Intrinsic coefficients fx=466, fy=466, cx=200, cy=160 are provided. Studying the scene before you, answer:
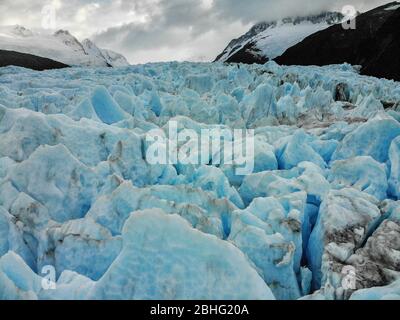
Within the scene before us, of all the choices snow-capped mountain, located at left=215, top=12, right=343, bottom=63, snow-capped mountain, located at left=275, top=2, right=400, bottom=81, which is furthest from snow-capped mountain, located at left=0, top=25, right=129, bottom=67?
snow-capped mountain, located at left=275, top=2, right=400, bottom=81

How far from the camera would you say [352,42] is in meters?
50.7

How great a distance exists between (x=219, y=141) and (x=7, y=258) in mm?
6267

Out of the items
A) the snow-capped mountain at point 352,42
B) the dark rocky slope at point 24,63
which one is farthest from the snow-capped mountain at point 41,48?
the snow-capped mountain at point 352,42

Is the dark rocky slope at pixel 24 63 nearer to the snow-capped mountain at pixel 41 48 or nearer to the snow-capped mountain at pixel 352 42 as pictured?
the snow-capped mountain at pixel 41 48

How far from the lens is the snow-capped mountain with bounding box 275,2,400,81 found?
39.9 metres


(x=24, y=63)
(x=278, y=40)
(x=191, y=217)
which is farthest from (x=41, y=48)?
(x=191, y=217)

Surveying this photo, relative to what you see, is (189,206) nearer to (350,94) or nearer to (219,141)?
(219,141)

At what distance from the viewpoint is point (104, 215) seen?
6.38 metres

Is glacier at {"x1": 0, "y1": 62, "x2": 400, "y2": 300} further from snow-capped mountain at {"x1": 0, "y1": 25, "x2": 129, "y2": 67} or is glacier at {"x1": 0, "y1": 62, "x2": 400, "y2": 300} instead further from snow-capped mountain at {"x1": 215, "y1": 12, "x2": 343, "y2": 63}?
snow-capped mountain at {"x1": 0, "y1": 25, "x2": 129, "y2": 67}

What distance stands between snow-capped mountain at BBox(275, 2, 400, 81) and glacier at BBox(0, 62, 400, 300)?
30945 millimetres

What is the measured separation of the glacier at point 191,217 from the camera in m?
4.45

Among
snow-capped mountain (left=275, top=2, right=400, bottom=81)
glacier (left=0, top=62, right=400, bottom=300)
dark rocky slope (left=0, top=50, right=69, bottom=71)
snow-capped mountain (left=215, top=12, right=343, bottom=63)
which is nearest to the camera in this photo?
glacier (left=0, top=62, right=400, bottom=300)

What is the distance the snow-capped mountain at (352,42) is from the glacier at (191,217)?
30.9 metres
